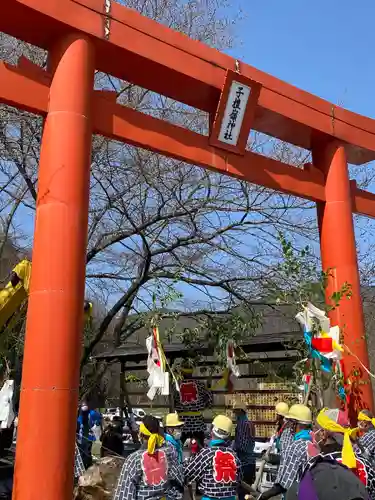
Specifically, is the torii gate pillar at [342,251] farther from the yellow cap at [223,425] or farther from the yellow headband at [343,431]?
the yellow headband at [343,431]

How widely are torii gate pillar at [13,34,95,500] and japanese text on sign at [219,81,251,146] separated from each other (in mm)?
1836

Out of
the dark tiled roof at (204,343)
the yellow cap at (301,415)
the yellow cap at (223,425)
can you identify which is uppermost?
the dark tiled roof at (204,343)

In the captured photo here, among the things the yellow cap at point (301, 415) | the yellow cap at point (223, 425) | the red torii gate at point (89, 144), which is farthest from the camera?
the yellow cap at point (301, 415)

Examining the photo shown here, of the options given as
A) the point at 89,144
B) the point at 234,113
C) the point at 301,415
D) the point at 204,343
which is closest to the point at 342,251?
the point at 234,113

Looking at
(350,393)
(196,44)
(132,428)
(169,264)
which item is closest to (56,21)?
(196,44)

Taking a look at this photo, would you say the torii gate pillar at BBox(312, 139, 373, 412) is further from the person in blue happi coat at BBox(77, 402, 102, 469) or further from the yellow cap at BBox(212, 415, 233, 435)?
the person in blue happi coat at BBox(77, 402, 102, 469)

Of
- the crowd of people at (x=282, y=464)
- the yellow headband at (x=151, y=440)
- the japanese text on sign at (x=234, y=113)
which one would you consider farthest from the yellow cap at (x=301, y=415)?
the japanese text on sign at (x=234, y=113)

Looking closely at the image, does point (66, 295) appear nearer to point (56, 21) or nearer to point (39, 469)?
point (39, 469)

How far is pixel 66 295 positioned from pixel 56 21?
2.77 meters

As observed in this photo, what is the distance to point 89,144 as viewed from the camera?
537 cm

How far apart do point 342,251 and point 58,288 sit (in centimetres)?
411

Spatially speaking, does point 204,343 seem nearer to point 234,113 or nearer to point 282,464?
point 234,113

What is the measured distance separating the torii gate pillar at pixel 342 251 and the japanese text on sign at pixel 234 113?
1690 millimetres

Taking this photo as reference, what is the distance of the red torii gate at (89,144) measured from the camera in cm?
464
